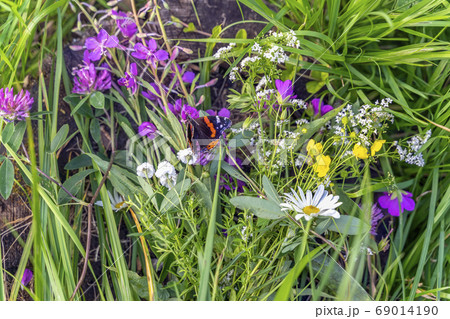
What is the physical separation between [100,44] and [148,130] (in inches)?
11.2

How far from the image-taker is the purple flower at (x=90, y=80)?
102 centimetres

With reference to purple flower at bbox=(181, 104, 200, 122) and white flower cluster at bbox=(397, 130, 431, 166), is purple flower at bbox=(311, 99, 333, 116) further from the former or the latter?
purple flower at bbox=(181, 104, 200, 122)

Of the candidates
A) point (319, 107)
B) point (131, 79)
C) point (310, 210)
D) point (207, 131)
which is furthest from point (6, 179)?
point (319, 107)

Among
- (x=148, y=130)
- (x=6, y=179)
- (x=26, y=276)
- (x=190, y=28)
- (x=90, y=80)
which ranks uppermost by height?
(x=190, y=28)

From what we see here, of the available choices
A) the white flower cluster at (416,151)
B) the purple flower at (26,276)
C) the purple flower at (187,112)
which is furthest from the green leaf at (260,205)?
the purple flower at (26,276)

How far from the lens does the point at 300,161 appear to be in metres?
0.94

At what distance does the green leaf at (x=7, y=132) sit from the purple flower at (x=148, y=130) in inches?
12.3

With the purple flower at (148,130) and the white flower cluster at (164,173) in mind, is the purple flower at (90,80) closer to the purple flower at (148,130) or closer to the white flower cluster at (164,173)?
the purple flower at (148,130)

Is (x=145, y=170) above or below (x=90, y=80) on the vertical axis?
below

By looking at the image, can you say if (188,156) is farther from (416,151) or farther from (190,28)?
(416,151)

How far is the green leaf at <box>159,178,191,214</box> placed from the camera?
80cm

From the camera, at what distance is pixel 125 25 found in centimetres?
105
